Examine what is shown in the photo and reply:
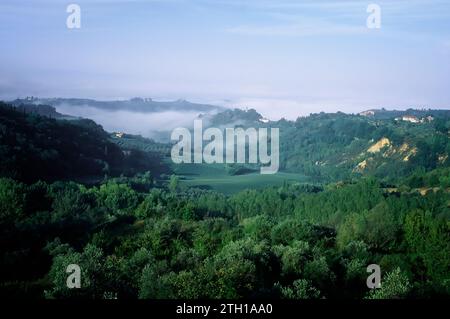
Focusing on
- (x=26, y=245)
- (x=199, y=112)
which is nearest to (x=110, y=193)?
(x=26, y=245)

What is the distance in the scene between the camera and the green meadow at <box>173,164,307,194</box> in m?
90.4

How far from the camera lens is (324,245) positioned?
35.5 m

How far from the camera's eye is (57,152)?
249 feet

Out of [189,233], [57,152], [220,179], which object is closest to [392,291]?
[189,233]

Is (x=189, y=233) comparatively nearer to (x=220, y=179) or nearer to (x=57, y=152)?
(x=57, y=152)

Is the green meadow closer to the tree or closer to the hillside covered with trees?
the hillside covered with trees

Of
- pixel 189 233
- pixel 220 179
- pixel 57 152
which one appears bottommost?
pixel 220 179

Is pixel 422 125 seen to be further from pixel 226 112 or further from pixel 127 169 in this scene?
pixel 127 169

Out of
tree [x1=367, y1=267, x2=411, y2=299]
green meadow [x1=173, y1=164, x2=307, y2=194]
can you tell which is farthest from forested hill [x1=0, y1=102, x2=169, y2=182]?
tree [x1=367, y1=267, x2=411, y2=299]

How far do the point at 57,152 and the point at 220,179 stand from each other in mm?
33374

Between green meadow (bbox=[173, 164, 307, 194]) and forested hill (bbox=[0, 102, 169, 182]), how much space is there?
597 cm

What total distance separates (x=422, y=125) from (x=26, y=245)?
454ft

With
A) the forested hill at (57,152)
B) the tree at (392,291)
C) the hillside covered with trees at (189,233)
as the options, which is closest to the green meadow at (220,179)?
the hillside covered with trees at (189,233)

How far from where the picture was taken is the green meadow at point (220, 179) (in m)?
90.4
